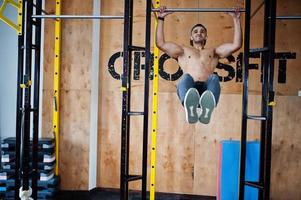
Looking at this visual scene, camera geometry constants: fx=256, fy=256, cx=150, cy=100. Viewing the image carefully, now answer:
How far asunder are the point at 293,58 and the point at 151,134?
213cm

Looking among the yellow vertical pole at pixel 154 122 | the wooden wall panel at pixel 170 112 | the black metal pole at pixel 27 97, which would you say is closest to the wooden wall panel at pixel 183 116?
the wooden wall panel at pixel 170 112

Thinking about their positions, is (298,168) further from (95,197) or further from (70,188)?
(70,188)

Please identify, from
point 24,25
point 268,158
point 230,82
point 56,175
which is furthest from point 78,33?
point 268,158

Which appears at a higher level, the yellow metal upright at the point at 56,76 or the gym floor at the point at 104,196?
the yellow metal upright at the point at 56,76

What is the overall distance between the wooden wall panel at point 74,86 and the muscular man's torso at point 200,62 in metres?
1.44

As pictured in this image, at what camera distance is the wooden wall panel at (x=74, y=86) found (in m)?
3.51

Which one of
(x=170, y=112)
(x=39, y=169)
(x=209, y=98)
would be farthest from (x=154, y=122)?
(x=39, y=169)

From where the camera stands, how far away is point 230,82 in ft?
11.3

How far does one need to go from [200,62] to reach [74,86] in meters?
1.75

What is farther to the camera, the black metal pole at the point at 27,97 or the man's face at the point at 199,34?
the man's face at the point at 199,34

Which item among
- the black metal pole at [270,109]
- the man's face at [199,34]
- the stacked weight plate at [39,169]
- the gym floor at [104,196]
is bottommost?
the gym floor at [104,196]

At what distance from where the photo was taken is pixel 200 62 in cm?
286

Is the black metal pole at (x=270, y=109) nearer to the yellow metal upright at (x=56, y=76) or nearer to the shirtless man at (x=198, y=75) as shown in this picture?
the shirtless man at (x=198, y=75)

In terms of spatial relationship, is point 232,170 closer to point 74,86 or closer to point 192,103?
point 192,103
